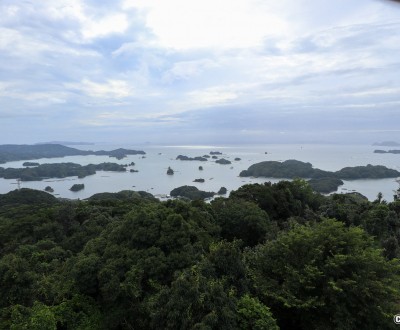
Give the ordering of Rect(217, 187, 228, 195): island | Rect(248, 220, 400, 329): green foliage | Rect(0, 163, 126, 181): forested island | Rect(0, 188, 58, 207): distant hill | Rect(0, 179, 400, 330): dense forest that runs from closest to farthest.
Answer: Rect(0, 179, 400, 330): dense forest
Rect(248, 220, 400, 329): green foliage
Rect(0, 188, 58, 207): distant hill
Rect(217, 187, 228, 195): island
Rect(0, 163, 126, 181): forested island

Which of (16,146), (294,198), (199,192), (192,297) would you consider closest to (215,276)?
(192,297)

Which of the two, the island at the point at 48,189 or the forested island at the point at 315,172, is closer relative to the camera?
the island at the point at 48,189

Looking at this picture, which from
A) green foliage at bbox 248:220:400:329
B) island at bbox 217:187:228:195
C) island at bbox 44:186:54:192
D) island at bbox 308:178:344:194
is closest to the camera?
green foliage at bbox 248:220:400:329

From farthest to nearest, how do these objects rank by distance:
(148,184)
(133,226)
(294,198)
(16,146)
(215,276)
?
(16,146) → (148,184) → (294,198) → (133,226) → (215,276)

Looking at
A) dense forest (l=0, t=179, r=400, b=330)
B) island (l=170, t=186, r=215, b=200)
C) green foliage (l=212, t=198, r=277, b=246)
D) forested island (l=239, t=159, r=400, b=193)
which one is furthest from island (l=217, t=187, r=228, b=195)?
dense forest (l=0, t=179, r=400, b=330)

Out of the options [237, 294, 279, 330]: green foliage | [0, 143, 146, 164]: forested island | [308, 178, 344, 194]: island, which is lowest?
[308, 178, 344, 194]: island

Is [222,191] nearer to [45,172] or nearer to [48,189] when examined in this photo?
[48,189]

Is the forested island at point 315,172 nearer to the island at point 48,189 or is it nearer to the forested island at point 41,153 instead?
the island at point 48,189

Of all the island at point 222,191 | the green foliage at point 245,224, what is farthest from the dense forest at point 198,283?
the island at point 222,191

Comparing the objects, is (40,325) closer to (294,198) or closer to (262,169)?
(294,198)

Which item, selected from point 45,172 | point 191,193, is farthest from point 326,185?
point 45,172

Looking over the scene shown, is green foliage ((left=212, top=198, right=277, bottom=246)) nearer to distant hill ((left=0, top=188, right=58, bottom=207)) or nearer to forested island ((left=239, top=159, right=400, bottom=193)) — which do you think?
distant hill ((left=0, top=188, right=58, bottom=207))
